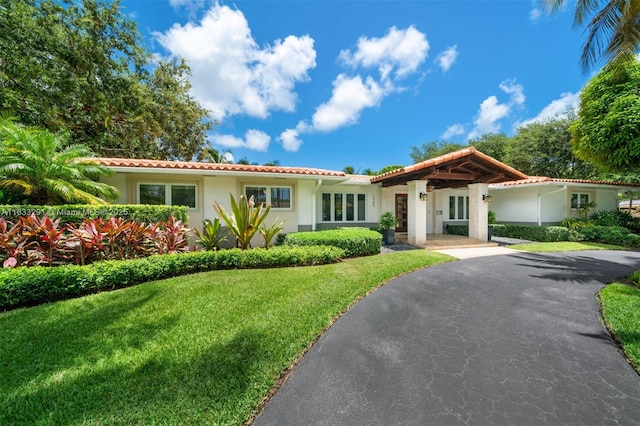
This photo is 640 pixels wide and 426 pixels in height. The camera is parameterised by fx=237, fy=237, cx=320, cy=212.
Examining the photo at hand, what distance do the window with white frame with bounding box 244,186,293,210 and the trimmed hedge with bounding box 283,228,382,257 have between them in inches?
95.3

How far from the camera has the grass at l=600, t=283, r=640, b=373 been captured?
3.31 metres

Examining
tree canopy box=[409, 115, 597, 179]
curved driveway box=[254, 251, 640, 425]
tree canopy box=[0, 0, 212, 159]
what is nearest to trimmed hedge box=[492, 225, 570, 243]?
curved driveway box=[254, 251, 640, 425]

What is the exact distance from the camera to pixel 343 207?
45.9 ft

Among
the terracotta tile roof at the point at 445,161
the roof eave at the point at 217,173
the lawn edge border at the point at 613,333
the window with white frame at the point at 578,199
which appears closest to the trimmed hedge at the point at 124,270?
the roof eave at the point at 217,173

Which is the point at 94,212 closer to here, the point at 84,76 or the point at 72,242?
the point at 72,242

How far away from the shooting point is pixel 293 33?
11820mm

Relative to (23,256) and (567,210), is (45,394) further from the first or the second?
(567,210)

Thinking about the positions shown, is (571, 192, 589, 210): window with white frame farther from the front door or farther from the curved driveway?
the curved driveway

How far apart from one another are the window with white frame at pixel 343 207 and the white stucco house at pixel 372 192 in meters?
0.06

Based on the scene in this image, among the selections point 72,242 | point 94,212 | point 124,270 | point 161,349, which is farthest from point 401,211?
point 72,242

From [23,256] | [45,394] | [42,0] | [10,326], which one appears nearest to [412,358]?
[45,394]

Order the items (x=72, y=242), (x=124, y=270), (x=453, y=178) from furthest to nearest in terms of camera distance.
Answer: (x=453, y=178), (x=72, y=242), (x=124, y=270)

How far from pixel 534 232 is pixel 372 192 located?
955 centimetres

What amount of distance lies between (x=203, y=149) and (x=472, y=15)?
21042 millimetres
